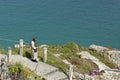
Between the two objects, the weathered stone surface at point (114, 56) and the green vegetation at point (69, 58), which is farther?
the weathered stone surface at point (114, 56)

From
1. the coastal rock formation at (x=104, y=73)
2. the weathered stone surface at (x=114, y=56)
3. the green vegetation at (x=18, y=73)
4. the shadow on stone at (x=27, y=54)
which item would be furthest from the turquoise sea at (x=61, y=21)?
the green vegetation at (x=18, y=73)

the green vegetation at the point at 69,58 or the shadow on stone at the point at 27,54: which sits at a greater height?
the shadow on stone at the point at 27,54

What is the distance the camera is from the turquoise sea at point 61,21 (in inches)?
Result: 2502

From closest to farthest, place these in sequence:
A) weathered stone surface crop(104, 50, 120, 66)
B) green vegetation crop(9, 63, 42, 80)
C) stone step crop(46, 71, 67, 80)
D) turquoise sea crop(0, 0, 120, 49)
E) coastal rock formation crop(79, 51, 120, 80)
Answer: green vegetation crop(9, 63, 42, 80) < stone step crop(46, 71, 67, 80) < coastal rock formation crop(79, 51, 120, 80) < weathered stone surface crop(104, 50, 120, 66) < turquoise sea crop(0, 0, 120, 49)

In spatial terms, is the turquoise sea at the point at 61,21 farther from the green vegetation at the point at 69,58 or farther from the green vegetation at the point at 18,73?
the green vegetation at the point at 18,73

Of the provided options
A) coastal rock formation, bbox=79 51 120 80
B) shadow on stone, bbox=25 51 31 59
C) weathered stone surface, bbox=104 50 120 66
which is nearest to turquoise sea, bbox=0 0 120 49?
weathered stone surface, bbox=104 50 120 66

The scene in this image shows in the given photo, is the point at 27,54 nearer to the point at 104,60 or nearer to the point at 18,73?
the point at 18,73

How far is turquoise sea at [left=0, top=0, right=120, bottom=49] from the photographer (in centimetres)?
6356

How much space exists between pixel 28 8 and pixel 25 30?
1263 cm

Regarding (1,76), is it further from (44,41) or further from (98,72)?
(44,41)

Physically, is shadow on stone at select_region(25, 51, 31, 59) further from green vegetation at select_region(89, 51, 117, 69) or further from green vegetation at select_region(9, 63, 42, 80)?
green vegetation at select_region(89, 51, 117, 69)

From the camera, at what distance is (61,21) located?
71.6 meters

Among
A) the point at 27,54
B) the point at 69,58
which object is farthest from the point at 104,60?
the point at 27,54

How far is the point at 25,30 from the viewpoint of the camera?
216 ft
